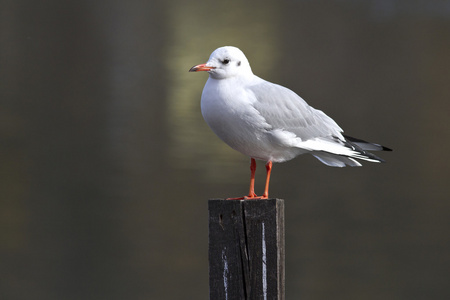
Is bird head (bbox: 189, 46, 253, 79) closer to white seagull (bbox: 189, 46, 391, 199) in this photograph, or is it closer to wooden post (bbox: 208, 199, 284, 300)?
white seagull (bbox: 189, 46, 391, 199)

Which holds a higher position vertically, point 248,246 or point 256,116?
point 256,116

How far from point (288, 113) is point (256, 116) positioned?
20 centimetres

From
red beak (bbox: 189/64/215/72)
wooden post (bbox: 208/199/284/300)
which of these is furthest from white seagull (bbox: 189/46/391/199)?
wooden post (bbox: 208/199/284/300)

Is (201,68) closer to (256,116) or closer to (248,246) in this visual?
(256,116)

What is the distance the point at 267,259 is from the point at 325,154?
25.8 inches

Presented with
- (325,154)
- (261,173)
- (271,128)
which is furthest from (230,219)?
(261,173)

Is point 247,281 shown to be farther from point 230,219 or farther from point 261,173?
point 261,173

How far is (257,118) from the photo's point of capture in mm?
2406

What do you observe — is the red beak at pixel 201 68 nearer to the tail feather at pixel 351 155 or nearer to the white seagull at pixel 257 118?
the white seagull at pixel 257 118

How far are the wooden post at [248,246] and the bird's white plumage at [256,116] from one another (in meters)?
0.29

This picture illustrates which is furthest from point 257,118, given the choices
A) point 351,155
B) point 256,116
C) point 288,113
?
point 351,155

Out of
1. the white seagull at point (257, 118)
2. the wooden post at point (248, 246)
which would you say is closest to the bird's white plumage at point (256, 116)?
the white seagull at point (257, 118)

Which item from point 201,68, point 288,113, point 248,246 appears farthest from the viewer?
point 288,113

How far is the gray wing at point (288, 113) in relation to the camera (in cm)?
247
